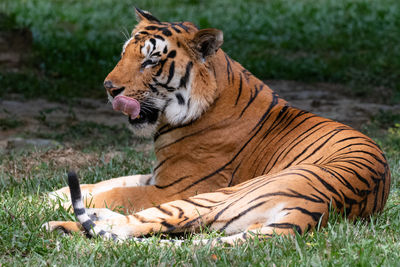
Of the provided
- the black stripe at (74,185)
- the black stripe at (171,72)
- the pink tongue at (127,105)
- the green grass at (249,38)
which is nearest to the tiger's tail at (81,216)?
the black stripe at (74,185)

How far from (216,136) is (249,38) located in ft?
25.1

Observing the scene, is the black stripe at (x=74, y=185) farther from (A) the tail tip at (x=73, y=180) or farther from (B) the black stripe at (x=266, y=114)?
(B) the black stripe at (x=266, y=114)

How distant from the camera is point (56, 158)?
5.39 meters

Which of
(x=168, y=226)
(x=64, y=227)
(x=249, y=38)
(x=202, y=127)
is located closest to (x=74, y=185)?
(x=64, y=227)

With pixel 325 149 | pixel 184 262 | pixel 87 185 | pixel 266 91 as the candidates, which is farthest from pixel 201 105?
pixel 184 262

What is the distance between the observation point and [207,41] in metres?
3.79

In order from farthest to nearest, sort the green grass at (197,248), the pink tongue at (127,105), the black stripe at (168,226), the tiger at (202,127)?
the pink tongue at (127,105), the tiger at (202,127), the black stripe at (168,226), the green grass at (197,248)

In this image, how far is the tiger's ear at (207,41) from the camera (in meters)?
3.74

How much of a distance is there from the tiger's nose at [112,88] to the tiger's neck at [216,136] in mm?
421

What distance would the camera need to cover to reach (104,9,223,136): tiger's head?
377 centimetres

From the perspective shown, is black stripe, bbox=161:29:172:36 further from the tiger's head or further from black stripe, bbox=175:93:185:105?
black stripe, bbox=175:93:185:105

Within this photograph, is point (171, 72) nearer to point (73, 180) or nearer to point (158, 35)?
point (158, 35)

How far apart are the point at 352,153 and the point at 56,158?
9.79 ft

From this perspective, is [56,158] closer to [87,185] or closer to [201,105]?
[87,185]
